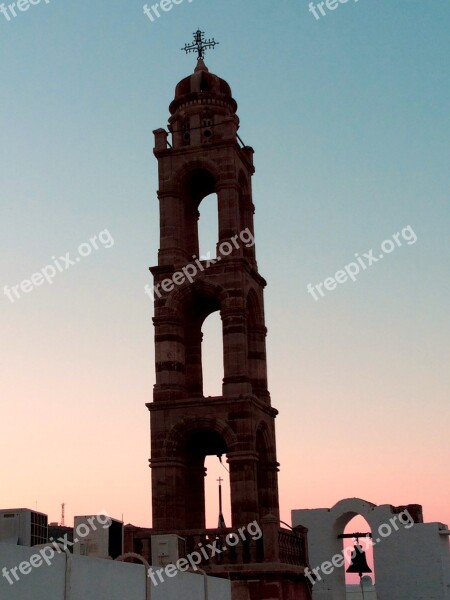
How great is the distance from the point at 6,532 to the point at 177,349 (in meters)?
15.9

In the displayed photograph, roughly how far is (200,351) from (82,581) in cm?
2058

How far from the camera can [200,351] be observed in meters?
36.0

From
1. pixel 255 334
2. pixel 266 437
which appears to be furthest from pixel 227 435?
pixel 255 334

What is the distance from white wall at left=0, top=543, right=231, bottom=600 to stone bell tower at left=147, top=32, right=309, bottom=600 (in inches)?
435

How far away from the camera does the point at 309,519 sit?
34750 mm

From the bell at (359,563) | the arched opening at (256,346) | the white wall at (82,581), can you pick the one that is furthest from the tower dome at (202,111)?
the white wall at (82,581)

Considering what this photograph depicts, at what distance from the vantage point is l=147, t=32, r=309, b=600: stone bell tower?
3158 centimetres

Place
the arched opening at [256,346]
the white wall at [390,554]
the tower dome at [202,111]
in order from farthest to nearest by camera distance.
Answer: the tower dome at [202,111] < the arched opening at [256,346] < the white wall at [390,554]

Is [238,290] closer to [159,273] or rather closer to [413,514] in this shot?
[159,273]

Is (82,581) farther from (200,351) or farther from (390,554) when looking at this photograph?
(200,351)

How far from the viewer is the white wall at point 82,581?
1373 cm

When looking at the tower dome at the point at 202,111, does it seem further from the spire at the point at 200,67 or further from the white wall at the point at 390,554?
the white wall at the point at 390,554

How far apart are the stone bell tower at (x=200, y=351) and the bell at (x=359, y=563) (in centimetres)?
238

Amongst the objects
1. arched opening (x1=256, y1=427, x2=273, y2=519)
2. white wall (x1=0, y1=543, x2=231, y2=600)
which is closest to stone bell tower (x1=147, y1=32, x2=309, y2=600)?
arched opening (x1=256, y1=427, x2=273, y2=519)
